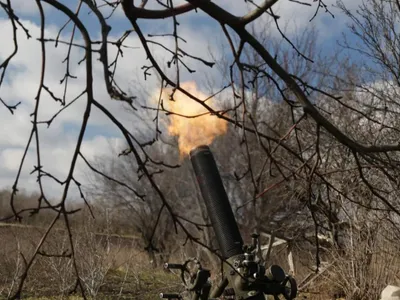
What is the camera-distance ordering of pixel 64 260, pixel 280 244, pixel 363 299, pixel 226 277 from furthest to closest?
pixel 280 244
pixel 64 260
pixel 363 299
pixel 226 277

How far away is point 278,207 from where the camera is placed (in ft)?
68.8

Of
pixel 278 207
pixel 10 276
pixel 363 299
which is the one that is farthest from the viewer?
pixel 278 207

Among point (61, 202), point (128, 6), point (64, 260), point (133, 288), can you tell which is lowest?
point (133, 288)

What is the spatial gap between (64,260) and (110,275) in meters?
4.01

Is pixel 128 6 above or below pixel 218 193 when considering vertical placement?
above

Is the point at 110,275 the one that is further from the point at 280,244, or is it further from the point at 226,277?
the point at 226,277

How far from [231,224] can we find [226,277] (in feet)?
1.72

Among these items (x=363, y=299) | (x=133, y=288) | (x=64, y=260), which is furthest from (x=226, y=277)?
(x=133, y=288)

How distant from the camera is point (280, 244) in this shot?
14.9 m

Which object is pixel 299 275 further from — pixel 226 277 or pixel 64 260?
pixel 226 277

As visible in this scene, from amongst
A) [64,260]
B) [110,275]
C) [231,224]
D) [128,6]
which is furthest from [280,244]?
[128,6]

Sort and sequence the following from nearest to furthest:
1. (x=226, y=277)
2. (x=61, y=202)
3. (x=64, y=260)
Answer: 1. (x=61, y=202)
2. (x=226, y=277)
3. (x=64, y=260)

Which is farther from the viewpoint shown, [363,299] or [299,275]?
[299,275]

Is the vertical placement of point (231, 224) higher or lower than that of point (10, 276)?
higher
